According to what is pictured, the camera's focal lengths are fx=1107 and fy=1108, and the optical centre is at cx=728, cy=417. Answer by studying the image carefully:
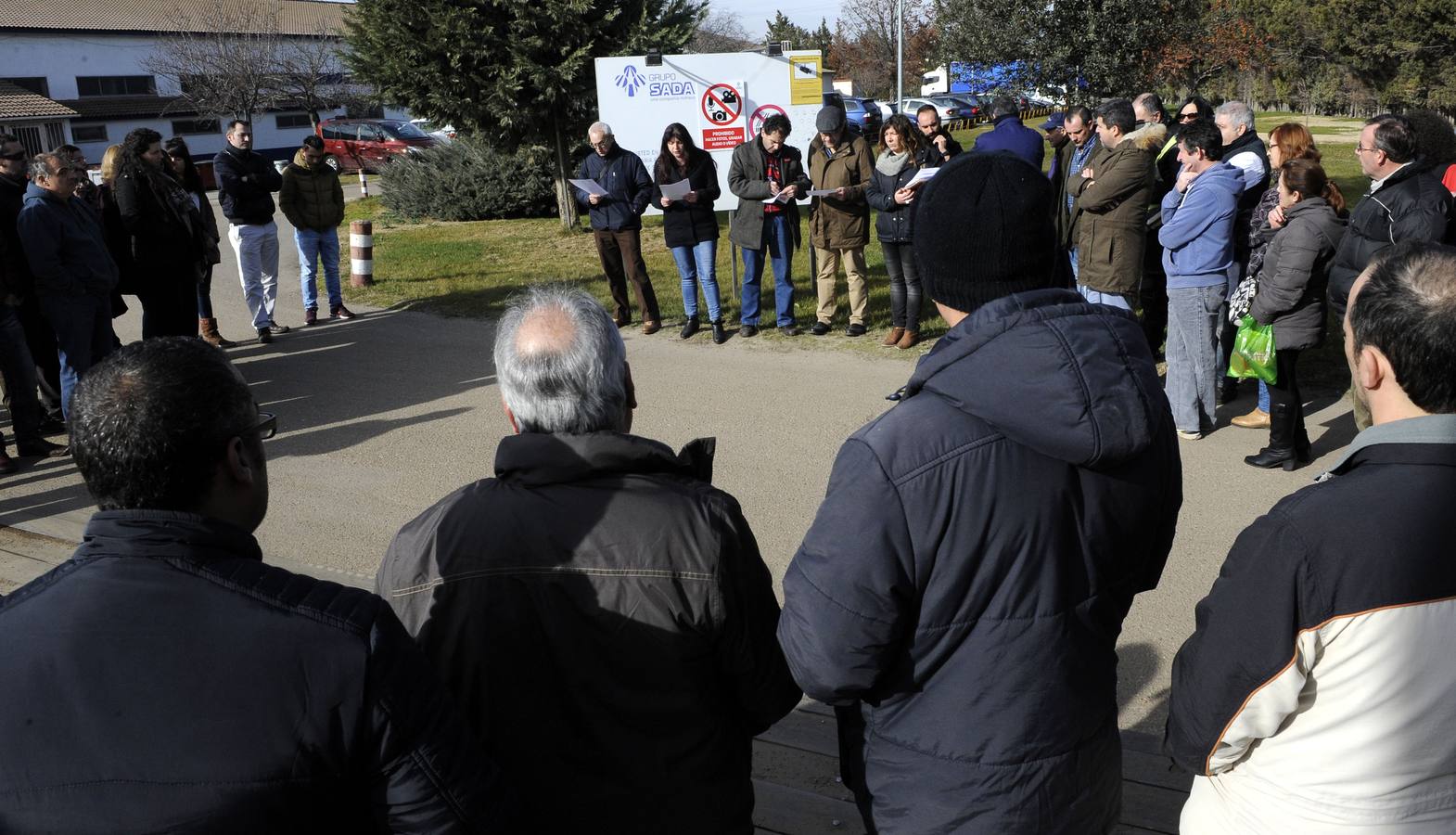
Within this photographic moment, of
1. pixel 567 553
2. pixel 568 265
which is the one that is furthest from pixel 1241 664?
pixel 568 265

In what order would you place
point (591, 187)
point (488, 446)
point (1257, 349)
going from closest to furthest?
point (1257, 349) → point (488, 446) → point (591, 187)

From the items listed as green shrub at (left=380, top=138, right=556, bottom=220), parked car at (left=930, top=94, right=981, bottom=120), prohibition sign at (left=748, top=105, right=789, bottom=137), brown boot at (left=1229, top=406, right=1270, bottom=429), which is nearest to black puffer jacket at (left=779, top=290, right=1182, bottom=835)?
brown boot at (left=1229, top=406, right=1270, bottom=429)

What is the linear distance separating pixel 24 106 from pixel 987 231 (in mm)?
53383

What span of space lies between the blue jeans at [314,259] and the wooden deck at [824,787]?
9657 mm

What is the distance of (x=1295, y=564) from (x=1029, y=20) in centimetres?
1749

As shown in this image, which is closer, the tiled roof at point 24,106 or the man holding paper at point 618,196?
the man holding paper at point 618,196

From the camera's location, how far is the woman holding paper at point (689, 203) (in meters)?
10.1

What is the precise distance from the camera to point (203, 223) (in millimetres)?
10312

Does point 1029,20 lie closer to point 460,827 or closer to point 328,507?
point 328,507

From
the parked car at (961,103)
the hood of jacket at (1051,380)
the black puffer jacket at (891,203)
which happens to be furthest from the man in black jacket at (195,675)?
the parked car at (961,103)

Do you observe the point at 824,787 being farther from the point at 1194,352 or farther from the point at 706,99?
the point at 706,99

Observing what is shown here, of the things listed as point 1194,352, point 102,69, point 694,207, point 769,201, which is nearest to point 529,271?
point 694,207

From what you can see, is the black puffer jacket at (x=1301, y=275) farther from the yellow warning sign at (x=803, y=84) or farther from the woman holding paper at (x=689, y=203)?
the yellow warning sign at (x=803, y=84)

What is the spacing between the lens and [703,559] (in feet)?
7.22
